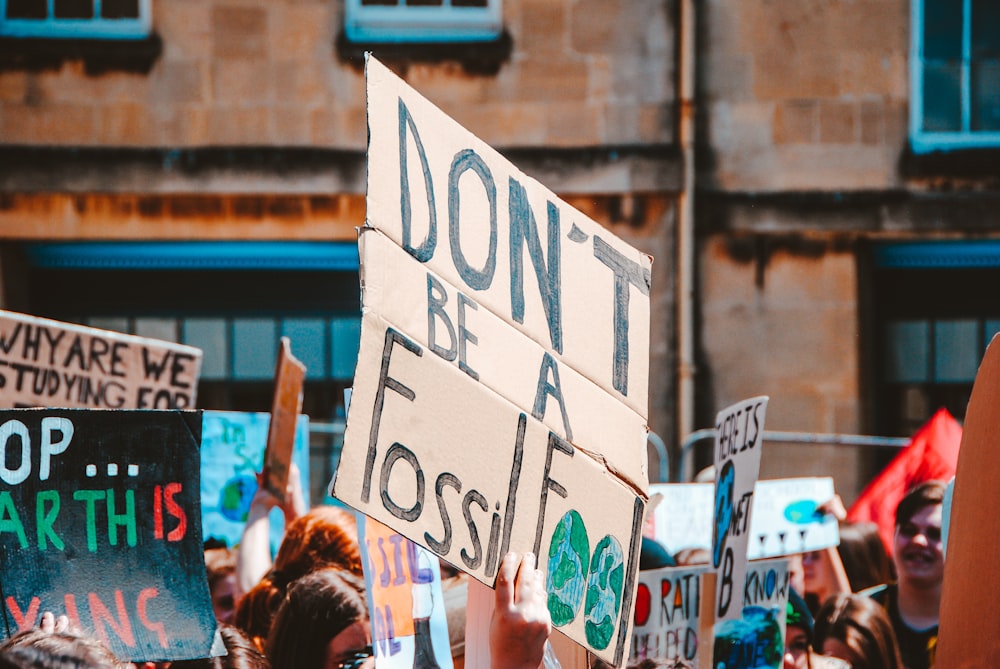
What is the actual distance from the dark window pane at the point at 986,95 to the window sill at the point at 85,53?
18.0 ft

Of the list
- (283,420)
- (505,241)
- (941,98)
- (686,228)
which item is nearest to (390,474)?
(505,241)

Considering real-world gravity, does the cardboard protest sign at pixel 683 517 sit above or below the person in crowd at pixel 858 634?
above

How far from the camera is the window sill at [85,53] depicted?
27.0ft

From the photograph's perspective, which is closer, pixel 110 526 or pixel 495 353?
pixel 495 353

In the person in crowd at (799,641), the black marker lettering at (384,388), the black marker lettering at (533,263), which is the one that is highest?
the black marker lettering at (533,263)

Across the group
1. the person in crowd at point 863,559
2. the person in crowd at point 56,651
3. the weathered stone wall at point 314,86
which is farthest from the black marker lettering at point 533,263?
the weathered stone wall at point 314,86

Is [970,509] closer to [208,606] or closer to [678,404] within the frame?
[208,606]

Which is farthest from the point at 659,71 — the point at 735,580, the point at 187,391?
the point at 735,580

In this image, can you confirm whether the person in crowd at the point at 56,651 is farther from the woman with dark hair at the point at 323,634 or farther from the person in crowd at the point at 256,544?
the person in crowd at the point at 256,544

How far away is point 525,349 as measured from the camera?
7.39 ft

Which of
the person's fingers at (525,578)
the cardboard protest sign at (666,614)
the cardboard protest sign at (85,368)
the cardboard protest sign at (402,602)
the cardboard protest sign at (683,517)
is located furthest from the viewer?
the cardboard protest sign at (683,517)

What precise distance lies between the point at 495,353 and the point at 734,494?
1.39 m

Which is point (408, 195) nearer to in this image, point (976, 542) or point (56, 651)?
point (56, 651)

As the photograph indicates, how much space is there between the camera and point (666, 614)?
3.47 m
